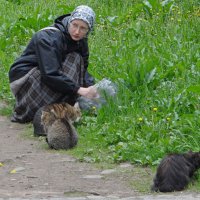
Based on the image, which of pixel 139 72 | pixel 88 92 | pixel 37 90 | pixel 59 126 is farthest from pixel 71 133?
pixel 139 72

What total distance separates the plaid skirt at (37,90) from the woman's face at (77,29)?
32cm

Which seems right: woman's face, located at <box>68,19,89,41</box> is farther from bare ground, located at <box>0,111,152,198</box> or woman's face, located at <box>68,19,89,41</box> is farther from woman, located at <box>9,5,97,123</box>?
bare ground, located at <box>0,111,152,198</box>

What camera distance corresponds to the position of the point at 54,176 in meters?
6.35

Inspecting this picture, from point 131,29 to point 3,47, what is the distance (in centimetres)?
219

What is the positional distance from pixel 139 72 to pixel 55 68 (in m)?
1.02

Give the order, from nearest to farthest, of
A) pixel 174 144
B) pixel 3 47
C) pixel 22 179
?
pixel 22 179 < pixel 174 144 < pixel 3 47

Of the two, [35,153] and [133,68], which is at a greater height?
[133,68]

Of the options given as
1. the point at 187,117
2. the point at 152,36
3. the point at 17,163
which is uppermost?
the point at 152,36

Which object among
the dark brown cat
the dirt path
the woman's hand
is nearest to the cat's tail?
the dirt path

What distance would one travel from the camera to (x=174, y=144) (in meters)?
6.70

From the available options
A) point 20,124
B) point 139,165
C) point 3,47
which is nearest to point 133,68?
point 20,124

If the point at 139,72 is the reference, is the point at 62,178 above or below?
below

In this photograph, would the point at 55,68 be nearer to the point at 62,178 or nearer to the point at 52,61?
the point at 52,61

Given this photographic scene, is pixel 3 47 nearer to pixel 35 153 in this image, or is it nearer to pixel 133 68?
pixel 133 68
